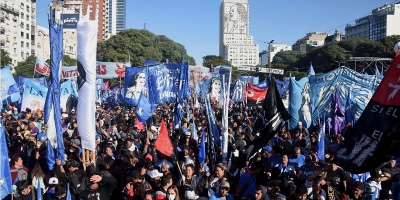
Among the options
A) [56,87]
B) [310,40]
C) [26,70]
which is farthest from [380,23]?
[56,87]

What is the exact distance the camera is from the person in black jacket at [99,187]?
19.9 ft

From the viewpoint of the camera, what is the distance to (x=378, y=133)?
3.54m

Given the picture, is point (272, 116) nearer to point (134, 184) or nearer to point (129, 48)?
point (134, 184)

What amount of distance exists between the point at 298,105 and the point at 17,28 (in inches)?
2833

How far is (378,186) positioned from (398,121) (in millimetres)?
2807

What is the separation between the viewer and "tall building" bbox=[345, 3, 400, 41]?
9438 cm

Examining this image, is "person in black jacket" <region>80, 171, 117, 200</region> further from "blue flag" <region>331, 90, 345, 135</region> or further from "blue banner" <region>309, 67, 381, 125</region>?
"blue banner" <region>309, 67, 381, 125</region>

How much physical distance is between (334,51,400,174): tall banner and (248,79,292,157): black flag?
3.97 meters

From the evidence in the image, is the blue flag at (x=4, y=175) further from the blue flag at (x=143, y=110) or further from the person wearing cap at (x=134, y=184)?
the blue flag at (x=143, y=110)

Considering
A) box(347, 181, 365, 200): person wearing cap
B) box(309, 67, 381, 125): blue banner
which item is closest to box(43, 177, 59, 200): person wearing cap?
box(347, 181, 365, 200): person wearing cap

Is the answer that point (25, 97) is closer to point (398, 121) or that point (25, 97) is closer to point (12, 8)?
Result: point (398, 121)

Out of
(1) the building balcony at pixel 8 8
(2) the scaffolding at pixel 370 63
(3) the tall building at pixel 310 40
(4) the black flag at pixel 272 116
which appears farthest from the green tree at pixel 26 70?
(3) the tall building at pixel 310 40

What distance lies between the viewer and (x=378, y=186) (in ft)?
19.8

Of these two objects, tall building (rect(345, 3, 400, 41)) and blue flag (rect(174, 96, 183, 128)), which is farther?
tall building (rect(345, 3, 400, 41))
